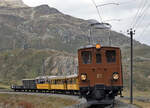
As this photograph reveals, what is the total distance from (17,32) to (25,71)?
91685mm

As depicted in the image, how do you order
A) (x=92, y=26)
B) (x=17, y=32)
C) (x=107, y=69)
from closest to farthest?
(x=107, y=69), (x=92, y=26), (x=17, y=32)

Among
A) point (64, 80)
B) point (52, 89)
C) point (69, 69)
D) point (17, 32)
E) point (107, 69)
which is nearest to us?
point (107, 69)

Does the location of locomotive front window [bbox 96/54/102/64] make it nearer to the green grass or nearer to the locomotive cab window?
the locomotive cab window

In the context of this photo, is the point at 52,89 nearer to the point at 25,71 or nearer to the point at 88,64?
the point at 88,64

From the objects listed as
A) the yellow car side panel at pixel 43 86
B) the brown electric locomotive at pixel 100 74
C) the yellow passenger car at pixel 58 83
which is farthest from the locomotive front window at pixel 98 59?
the yellow car side panel at pixel 43 86

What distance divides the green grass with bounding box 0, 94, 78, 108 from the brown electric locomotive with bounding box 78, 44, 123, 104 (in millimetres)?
13359

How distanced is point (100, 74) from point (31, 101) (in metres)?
25.7

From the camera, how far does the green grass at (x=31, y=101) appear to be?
112 feet

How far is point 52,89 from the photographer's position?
48.4 meters

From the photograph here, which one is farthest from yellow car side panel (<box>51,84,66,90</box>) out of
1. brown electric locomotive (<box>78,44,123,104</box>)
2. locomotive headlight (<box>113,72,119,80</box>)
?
locomotive headlight (<box>113,72,119,80</box>)

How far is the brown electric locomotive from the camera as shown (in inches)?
752

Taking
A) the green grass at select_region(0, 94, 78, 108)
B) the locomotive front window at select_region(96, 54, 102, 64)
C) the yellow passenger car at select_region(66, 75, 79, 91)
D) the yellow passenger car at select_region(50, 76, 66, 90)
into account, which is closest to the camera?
the locomotive front window at select_region(96, 54, 102, 64)

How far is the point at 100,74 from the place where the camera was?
19250 millimetres

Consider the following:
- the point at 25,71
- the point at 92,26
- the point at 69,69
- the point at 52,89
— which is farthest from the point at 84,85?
the point at 25,71
